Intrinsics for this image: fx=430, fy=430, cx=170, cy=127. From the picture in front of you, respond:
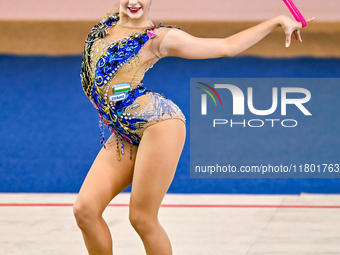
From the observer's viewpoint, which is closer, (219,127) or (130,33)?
(130,33)

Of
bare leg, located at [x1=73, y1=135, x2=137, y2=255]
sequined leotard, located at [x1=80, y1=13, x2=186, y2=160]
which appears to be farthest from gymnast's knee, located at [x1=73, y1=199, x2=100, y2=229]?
sequined leotard, located at [x1=80, y1=13, x2=186, y2=160]

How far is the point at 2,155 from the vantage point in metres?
4.21

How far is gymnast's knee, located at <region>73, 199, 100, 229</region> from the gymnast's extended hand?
632 mm

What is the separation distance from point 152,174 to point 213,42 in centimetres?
54

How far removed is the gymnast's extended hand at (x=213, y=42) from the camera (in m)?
1.57

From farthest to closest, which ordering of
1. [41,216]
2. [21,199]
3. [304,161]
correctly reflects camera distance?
[304,161] → [21,199] → [41,216]

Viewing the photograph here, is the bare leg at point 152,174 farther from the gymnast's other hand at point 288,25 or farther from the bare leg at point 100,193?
the gymnast's other hand at point 288,25

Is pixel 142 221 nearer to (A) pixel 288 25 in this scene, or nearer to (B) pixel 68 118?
(A) pixel 288 25

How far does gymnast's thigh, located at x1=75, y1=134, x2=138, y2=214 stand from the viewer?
1.61m

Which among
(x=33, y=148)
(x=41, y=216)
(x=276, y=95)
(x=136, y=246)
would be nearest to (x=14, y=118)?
(x=33, y=148)

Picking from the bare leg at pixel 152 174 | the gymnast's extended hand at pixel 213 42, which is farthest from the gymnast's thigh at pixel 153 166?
the gymnast's extended hand at pixel 213 42

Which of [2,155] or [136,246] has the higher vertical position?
[136,246]

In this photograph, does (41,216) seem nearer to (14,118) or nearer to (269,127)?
(14,118)

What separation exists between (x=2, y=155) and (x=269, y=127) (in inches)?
104
